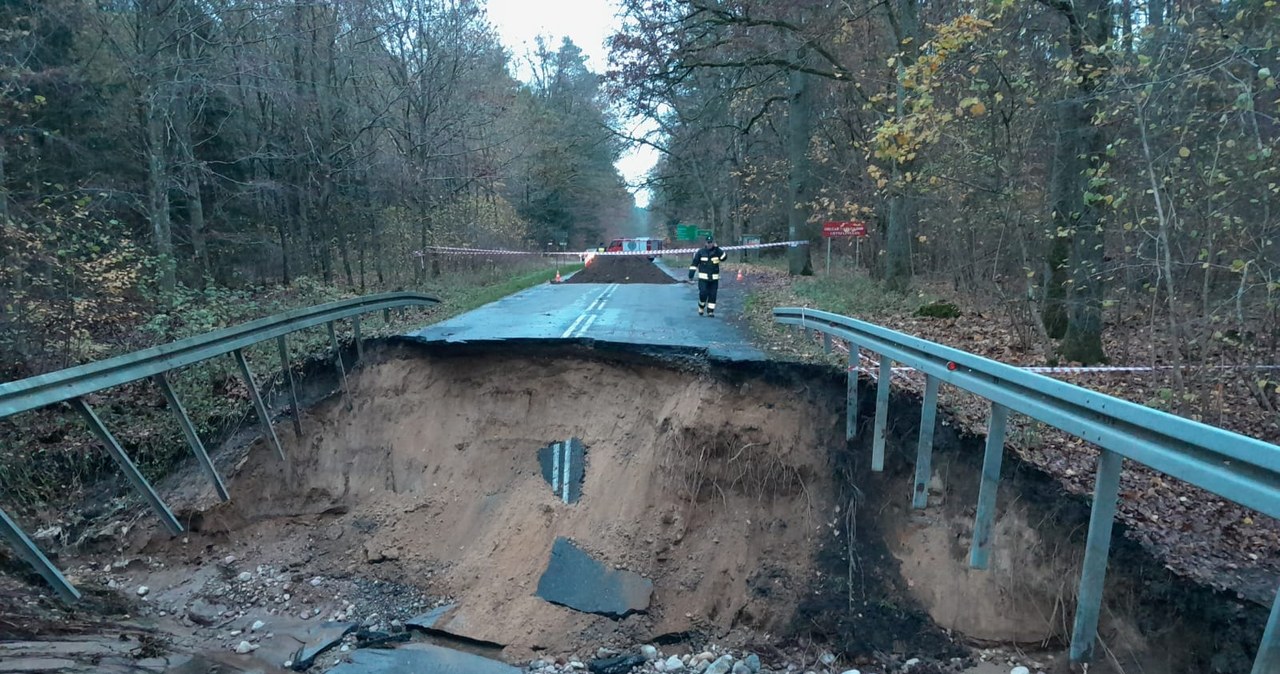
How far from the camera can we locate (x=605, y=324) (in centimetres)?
1232

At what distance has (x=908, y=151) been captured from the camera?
9.39 meters

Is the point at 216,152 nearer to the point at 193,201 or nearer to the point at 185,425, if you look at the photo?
the point at 193,201

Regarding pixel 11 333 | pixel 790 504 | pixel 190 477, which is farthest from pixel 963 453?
pixel 11 333

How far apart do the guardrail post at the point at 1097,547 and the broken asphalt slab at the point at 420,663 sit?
4.39 meters

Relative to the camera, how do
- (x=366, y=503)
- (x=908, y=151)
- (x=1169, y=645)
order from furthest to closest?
(x=908, y=151) → (x=366, y=503) → (x=1169, y=645)

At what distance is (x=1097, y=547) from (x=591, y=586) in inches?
195

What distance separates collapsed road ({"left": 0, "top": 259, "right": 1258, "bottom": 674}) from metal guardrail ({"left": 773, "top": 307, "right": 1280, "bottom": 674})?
Result: 966 mm

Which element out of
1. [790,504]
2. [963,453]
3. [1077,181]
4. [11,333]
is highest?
[1077,181]

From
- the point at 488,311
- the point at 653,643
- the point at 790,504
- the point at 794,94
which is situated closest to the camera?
the point at 653,643

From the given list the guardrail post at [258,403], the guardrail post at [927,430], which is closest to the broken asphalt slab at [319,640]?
the guardrail post at [258,403]

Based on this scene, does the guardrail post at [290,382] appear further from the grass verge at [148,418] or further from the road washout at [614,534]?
the grass verge at [148,418]

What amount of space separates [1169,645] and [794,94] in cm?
2017

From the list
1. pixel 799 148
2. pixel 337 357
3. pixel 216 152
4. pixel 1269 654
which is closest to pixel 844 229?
pixel 799 148

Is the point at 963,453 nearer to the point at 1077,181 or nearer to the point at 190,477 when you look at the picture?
the point at 1077,181
